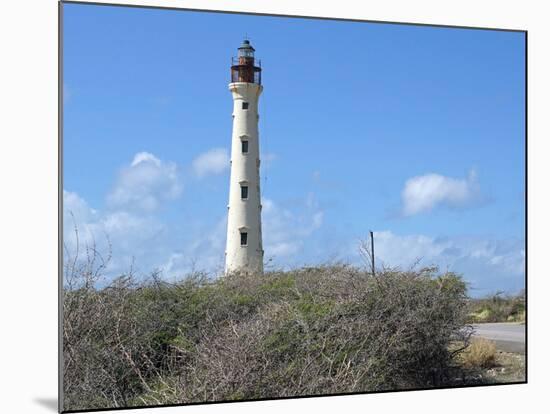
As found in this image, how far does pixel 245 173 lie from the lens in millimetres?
10070

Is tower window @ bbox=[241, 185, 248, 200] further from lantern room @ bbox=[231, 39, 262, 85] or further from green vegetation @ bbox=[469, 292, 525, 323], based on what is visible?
green vegetation @ bbox=[469, 292, 525, 323]

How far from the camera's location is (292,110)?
9.49 metres

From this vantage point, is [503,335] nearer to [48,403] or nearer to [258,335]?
[258,335]

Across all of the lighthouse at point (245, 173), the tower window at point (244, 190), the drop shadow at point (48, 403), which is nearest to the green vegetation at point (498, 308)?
the lighthouse at point (245, 173)

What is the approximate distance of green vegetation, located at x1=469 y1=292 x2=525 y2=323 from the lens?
944cm

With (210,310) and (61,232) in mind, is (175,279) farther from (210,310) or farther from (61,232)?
(61,232)

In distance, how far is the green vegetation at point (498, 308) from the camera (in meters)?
9.44

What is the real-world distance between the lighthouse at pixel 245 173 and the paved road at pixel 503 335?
2.19 m

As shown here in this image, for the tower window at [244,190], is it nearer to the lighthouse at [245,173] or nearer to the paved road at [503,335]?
the lighthouse at [245,173]

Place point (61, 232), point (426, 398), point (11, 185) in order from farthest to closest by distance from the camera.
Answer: point (426, 398) < point (11, 185) < point (61, 232)

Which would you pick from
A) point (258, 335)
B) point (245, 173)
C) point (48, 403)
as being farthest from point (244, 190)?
point (48, 403)

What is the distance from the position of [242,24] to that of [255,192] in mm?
1700

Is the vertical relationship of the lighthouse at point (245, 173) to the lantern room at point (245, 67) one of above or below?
below

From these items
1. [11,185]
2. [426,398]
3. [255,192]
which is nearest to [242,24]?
[255,192]
